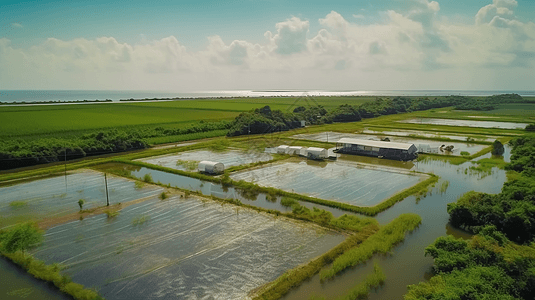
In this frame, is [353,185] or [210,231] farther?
[353,185]

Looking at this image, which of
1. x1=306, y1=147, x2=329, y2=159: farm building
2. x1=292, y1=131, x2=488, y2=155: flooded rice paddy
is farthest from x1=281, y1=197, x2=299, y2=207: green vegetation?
x1=292, y1=131, x2=488, y2=155: flooded rice paddy

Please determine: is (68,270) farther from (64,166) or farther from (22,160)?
(22,160)

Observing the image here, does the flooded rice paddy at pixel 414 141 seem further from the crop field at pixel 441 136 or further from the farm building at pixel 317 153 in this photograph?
the farm building at pixel 317 153

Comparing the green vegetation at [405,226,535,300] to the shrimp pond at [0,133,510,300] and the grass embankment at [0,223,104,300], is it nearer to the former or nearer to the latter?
the shrimp pond at [0,133,510,300]

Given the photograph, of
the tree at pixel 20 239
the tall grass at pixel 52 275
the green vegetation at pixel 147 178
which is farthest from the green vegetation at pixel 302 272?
the green vegetation at pixel 147 178

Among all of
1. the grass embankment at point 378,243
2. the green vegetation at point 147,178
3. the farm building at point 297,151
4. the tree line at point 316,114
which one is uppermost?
the tree line at point 316,114

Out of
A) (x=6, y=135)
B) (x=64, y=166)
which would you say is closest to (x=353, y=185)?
(x=64, y=166)
